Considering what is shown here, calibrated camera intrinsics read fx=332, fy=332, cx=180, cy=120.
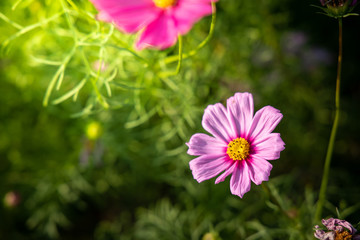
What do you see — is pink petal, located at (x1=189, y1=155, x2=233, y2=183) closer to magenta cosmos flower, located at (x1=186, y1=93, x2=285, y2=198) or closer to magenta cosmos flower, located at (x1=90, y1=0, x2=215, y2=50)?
magenta cosmos flower, located at (x1=186, y1=93, x2=285, y2=198)

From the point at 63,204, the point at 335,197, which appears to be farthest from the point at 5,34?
the point at 335,197

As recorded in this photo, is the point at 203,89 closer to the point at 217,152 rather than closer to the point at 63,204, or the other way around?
the point at 217,152

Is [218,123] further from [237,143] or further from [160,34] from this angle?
[160,34]

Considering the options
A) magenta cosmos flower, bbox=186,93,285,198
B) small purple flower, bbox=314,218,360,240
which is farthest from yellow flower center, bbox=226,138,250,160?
small purple flower, bbox=314,218,360,240

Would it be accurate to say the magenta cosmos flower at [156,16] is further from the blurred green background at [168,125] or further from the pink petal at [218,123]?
the blurred green background at [168,125]

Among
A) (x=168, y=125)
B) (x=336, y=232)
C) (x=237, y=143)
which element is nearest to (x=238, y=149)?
(x=237, y=143)

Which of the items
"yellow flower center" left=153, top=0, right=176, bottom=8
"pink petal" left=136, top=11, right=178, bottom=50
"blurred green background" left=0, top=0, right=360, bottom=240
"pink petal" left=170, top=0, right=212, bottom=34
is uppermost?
"yellow flower center" left=153, top=0, right=176, bottom=8

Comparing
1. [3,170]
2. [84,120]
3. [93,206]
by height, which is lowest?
[93,206]

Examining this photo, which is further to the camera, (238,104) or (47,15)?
(47,15)
